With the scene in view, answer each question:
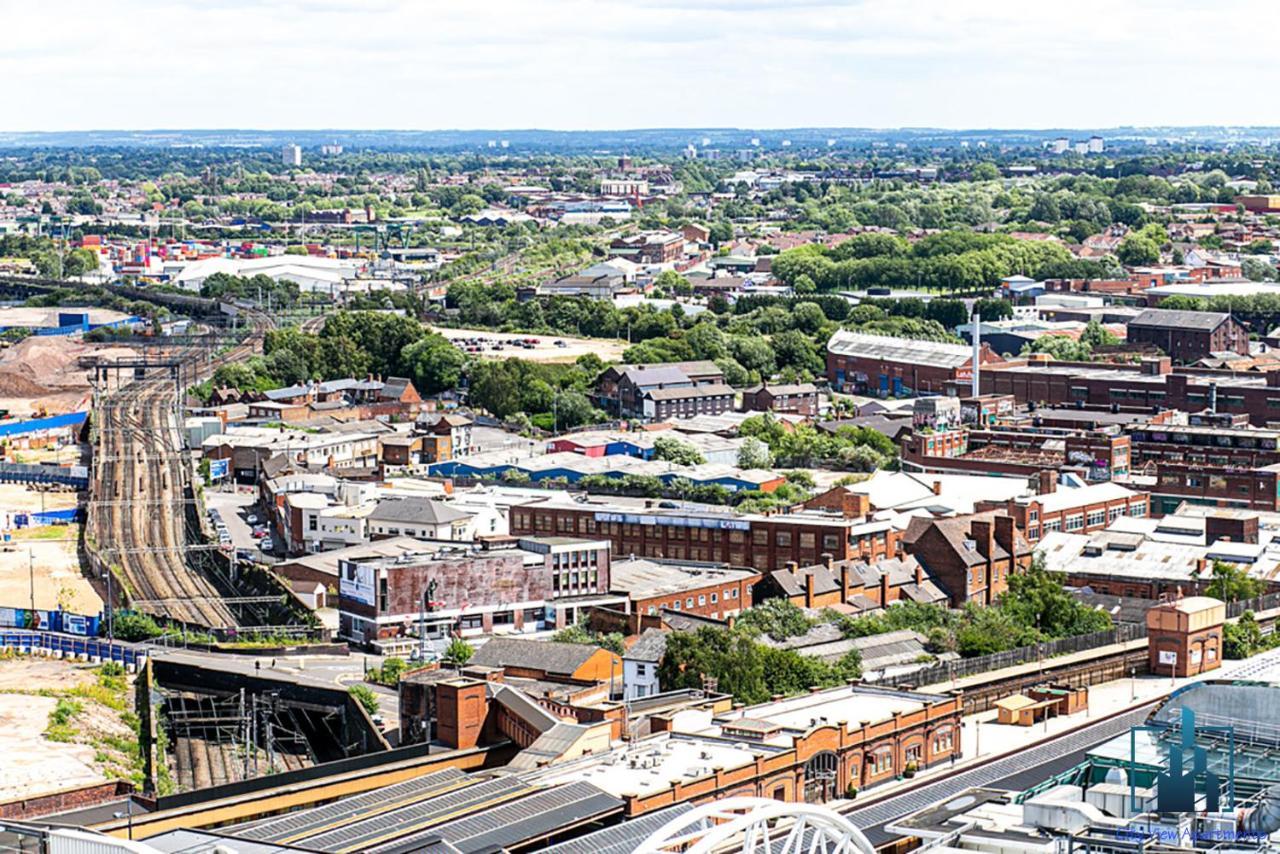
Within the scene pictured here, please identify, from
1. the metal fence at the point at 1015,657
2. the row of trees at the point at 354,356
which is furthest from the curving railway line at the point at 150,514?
the metal fence at the point at 1015,657

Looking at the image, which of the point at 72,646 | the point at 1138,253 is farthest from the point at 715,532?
the point at 1138,253

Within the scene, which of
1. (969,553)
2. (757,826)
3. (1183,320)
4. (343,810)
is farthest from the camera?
(1183,320)

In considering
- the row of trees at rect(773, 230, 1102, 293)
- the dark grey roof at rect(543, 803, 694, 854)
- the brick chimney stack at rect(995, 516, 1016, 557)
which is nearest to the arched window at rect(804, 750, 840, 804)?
the dark grey roof at rect(543, 803, 694, 854)

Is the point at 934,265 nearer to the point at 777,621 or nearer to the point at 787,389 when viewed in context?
the point at 787,389

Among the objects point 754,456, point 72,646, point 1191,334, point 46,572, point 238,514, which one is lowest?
point 46,572

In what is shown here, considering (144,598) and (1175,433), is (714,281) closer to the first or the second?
(1175,433)

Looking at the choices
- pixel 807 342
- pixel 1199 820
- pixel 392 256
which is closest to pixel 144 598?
pixel 1199 820

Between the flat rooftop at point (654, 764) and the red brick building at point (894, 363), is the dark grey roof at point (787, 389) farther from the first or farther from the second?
the flat rooftop at point (654, 764)
